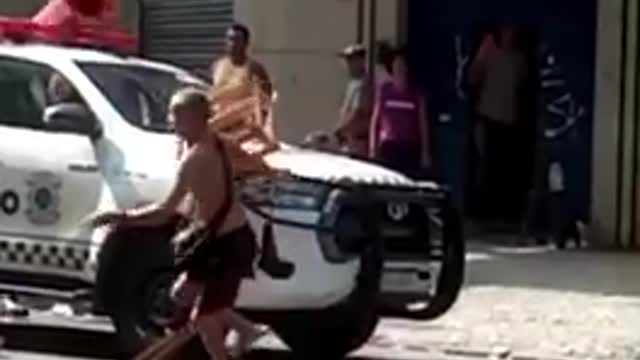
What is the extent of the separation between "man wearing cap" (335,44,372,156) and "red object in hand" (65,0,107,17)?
266cm

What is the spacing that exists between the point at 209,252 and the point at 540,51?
1103 centimetres

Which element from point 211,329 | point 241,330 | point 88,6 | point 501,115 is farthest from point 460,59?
point 211,329

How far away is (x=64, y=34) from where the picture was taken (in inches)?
543

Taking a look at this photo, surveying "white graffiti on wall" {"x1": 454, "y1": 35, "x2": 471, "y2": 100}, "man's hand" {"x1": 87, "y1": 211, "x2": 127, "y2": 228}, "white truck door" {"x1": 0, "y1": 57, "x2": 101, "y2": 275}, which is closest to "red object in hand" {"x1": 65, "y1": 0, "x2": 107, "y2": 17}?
"white truck door" {"x1": 0, "y1": 57, "x2": 101, "y2": 275}

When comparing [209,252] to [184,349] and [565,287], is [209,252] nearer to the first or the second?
[184,349]

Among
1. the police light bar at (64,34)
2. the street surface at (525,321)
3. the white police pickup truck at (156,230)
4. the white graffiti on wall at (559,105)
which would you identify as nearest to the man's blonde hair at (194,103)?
the white police pickup truck at (156,230)

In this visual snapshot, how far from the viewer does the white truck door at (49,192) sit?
491 inches

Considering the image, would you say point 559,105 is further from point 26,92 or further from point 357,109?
point 26,92

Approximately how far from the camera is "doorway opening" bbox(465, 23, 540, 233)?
67.1ft

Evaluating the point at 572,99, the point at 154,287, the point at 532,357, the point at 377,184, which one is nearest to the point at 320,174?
the point at 377,184

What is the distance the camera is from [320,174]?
12133 mm

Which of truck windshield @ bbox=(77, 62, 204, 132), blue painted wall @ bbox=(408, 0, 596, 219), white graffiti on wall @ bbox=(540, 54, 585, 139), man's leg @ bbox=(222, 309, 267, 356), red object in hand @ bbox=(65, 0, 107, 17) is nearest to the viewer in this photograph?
man's leg @ bbox=(222, 309, 267, 356)

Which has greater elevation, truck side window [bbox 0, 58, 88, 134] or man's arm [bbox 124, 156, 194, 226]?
truck side window [bbox 0, 58, 88, 134]

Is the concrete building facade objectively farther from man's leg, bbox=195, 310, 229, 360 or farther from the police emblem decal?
man's leg, bbox=195, 310, 229, 360
